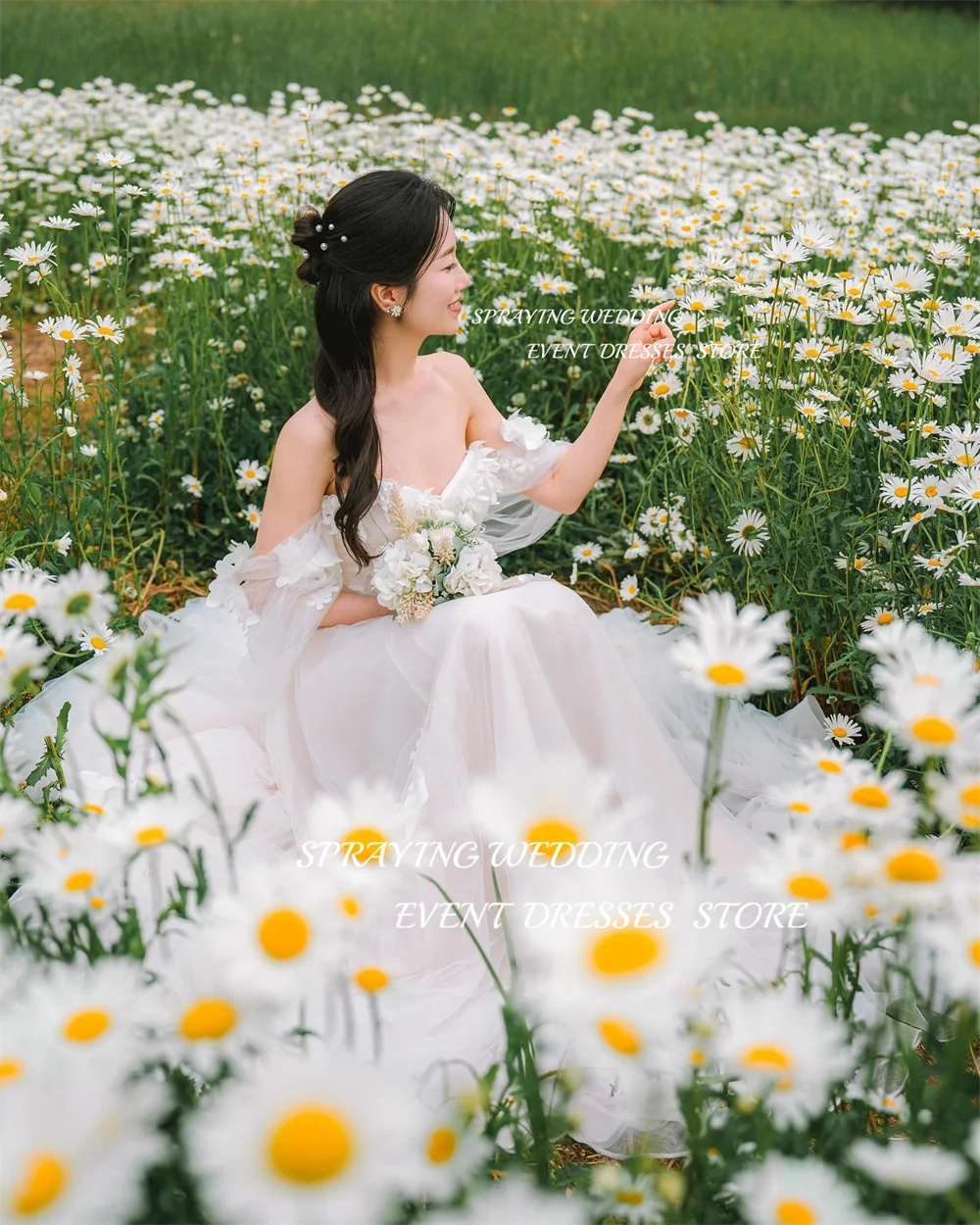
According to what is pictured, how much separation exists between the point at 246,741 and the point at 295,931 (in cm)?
167

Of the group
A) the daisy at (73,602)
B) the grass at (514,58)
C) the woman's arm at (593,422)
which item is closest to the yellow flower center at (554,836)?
the daisy at (73,602)

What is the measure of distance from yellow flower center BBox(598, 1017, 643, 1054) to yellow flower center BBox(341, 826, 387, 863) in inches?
10.5

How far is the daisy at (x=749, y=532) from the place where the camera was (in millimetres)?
2656

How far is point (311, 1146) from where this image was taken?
2.34 ft

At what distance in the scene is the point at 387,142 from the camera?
16.1 feet

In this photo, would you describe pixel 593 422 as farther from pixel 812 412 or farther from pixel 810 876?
pixel 810 876

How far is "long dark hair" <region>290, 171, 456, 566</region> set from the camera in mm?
2260

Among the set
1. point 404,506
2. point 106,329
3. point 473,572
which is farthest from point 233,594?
point 106,329

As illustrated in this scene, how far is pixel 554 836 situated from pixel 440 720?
1.15 m

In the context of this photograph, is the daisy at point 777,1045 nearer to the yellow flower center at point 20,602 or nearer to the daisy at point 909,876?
the daisy at point 909,876

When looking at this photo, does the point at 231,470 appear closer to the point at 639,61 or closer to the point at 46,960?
the point at 46,960

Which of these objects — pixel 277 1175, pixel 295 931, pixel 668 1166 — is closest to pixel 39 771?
pixel 668 1166

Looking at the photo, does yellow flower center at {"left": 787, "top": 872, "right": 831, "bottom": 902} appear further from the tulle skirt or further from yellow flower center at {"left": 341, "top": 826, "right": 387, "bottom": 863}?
the tulle skirt

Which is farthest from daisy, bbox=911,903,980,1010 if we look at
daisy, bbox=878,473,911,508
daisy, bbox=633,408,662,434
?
daisy, bbox=633,408,662,434
